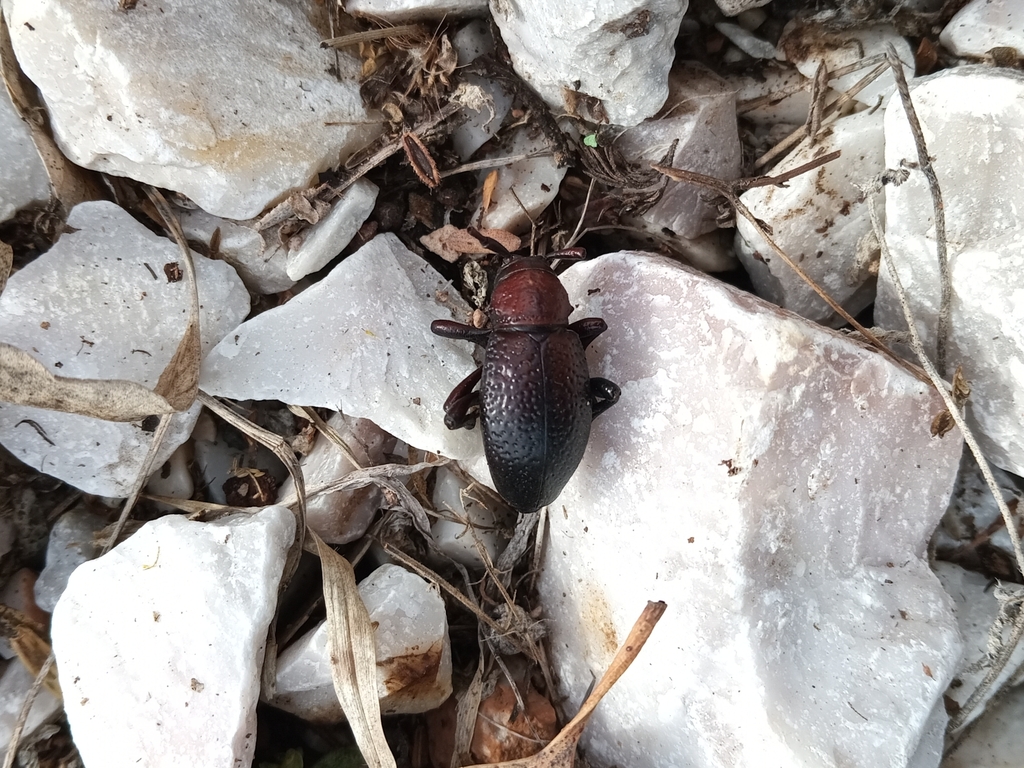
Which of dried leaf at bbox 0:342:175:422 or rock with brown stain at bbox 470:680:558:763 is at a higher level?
dried leaf at bbox 0:342:175:422

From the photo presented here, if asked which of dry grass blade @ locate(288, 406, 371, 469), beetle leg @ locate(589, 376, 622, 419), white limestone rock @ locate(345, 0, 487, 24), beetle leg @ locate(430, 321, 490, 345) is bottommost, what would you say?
dry grass blade @ locate(288, 406, 371, 469)

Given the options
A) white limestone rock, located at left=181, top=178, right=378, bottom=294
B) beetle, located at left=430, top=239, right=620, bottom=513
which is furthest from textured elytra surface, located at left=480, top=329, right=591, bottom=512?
white limestone rock, located at left=181, top=178, right=378, bottom=294

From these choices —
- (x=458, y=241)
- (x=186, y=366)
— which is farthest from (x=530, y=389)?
(x=186, y=366)

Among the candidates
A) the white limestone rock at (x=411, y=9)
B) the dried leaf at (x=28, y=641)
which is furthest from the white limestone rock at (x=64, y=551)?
the white limestone rock at (x=411, y=9)

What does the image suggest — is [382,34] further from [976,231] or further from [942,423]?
[942,423]

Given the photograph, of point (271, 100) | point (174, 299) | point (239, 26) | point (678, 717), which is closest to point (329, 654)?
point (678, 717)

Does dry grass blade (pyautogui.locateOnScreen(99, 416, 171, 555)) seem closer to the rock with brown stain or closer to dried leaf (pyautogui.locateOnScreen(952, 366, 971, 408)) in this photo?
the rock with brown stain
